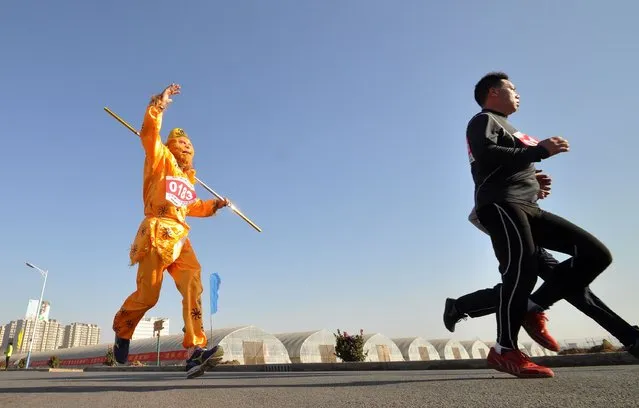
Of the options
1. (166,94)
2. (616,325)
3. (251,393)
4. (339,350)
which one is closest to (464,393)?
(251,393)

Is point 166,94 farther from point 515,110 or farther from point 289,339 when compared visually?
point 289,339

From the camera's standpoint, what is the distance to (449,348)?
1661 inches

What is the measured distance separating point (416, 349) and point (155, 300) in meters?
38.7

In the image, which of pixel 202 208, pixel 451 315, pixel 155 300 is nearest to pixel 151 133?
pixel 202 208

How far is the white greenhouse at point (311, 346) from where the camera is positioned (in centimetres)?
3019

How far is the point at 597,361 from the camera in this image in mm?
4191

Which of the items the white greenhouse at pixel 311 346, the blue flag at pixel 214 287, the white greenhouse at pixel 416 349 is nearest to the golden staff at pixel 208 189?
the blue flag at pixel 214 287

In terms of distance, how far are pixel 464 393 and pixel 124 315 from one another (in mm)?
2793

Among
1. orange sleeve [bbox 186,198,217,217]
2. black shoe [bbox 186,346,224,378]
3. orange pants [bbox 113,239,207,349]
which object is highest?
orange sleeve [bbox 186,198,217,217]

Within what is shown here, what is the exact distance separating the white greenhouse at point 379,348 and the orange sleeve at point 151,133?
1259 inches

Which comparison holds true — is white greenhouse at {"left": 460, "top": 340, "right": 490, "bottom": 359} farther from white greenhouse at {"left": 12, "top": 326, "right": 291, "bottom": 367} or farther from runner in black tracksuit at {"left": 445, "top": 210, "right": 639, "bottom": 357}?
runner in black tracksuit at {"left": 445, "top": 210, "right": 639, "bottom": 357}

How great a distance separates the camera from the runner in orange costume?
11.1 feet

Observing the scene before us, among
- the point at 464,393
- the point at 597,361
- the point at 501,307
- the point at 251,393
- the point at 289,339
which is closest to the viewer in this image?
the point at 464,393

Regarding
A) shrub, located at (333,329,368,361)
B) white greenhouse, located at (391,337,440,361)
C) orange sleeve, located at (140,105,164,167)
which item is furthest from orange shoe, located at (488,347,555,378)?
white greenhouse, located at (391,337,440,361)
